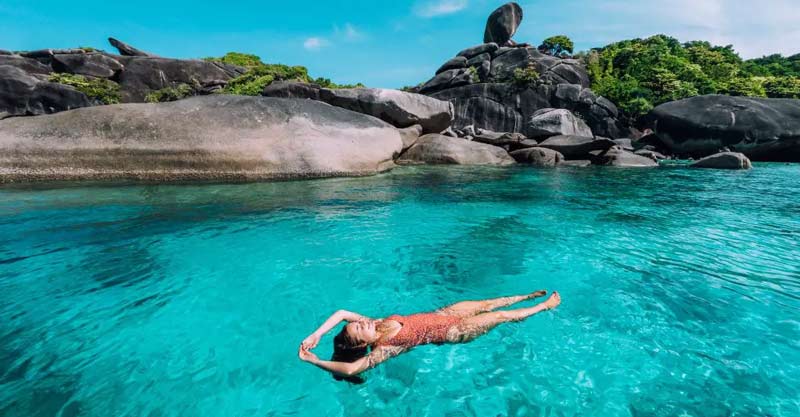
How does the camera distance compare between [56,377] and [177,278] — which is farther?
[177,278]

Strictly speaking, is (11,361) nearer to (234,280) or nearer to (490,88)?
(234,280)

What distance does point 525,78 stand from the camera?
2733 centimetres

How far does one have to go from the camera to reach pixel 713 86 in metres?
28.1

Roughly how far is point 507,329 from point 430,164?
1347 cm

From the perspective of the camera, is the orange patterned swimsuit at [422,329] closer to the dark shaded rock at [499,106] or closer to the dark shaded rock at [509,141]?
the dark shaded rock at [509,141]

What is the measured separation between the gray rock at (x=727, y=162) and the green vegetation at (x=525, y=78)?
13.5m

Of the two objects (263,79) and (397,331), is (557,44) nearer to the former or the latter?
(263,79)

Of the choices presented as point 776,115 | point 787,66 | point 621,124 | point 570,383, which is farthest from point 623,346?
point 787,66

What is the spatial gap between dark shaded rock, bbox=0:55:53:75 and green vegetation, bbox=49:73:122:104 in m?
1.37

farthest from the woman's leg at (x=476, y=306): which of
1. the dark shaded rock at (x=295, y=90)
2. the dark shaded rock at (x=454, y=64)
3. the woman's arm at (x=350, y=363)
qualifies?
the dark shaded rock at (x=454, y=64)

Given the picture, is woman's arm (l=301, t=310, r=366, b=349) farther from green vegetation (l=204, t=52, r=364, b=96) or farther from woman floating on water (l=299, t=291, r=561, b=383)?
green vegetation (l=204, t=52, r=364, b=96)

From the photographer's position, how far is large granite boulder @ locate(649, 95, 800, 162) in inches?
779

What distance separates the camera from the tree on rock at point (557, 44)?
3666 cm

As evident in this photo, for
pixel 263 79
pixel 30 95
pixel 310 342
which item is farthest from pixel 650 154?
pixel 30 95
